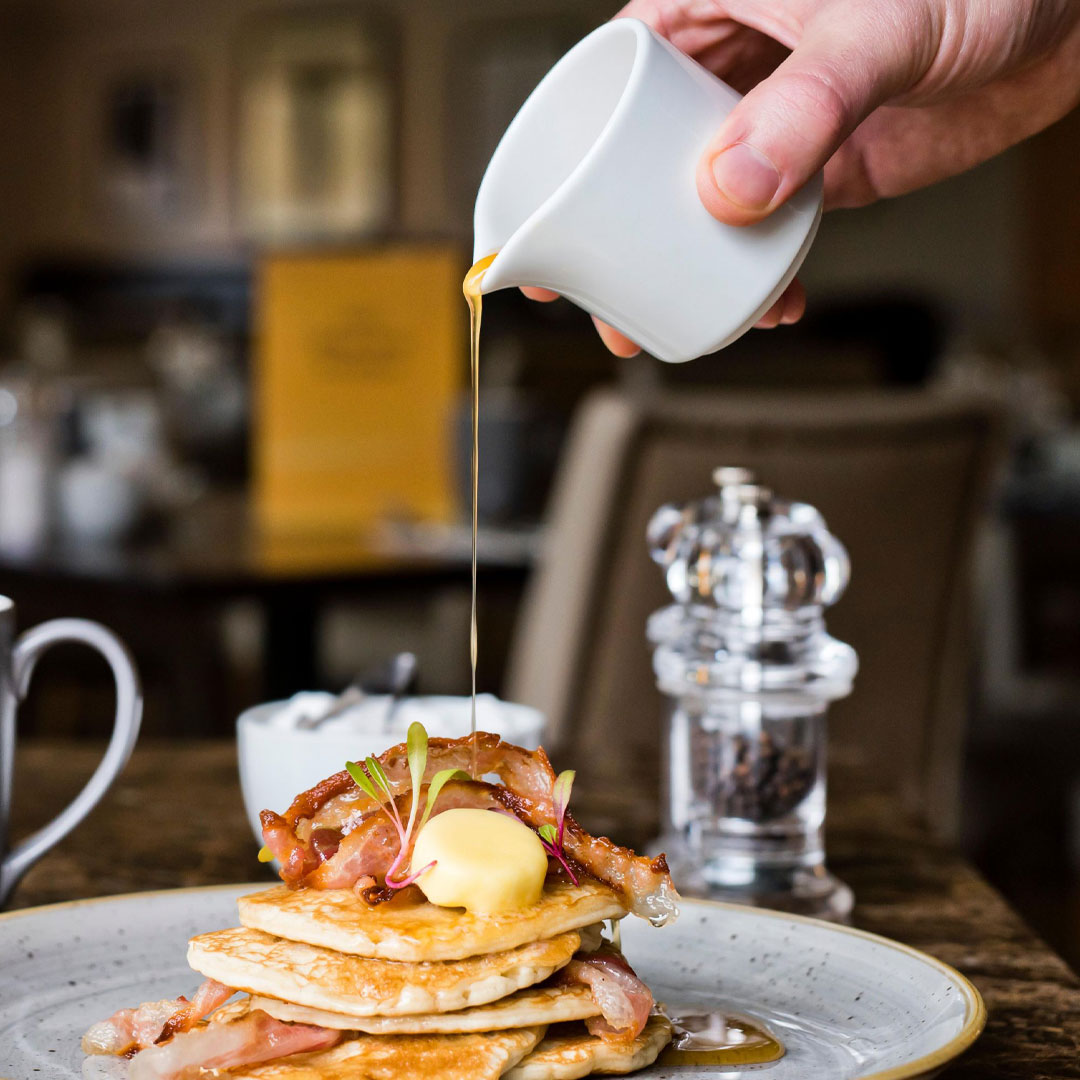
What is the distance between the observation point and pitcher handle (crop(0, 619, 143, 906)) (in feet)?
2.89

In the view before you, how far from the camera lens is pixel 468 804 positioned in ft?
2.24

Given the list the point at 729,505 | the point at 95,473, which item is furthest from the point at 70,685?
the point at 729,505

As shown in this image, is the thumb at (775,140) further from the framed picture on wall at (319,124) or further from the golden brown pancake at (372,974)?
the framed picture on wall at (319,124)

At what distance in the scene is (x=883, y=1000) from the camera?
2.22 ft

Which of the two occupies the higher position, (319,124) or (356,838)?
(319,124)

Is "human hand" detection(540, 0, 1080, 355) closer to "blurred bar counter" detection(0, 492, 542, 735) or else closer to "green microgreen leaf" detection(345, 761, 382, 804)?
"green microgreen leaf" detection(345, 761, 382, 804)

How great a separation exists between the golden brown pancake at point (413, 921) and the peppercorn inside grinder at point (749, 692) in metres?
0.37

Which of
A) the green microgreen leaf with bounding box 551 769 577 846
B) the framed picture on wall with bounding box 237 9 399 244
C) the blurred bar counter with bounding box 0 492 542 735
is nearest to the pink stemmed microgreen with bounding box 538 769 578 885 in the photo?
the green microgreen leaf with bounding box 551 769 577 846

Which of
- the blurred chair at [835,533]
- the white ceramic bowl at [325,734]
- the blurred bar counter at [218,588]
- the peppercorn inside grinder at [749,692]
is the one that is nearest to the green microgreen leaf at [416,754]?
the white ceramic bowl at [325,734]

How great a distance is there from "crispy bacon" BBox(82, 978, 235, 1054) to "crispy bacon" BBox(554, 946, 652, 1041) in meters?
0.15

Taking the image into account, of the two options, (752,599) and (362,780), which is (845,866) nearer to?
(752,599)

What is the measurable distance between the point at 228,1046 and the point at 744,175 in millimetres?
468

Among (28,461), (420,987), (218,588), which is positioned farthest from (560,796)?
(28,461)

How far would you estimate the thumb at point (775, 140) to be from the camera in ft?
2.50
